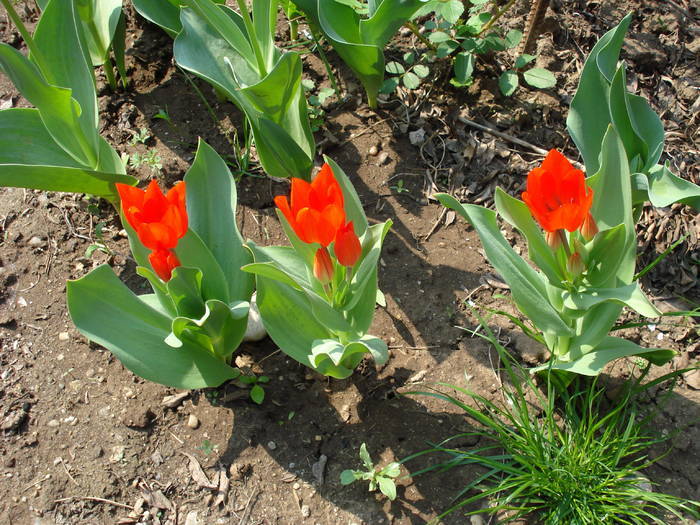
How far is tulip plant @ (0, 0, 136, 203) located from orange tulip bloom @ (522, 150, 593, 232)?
141cm

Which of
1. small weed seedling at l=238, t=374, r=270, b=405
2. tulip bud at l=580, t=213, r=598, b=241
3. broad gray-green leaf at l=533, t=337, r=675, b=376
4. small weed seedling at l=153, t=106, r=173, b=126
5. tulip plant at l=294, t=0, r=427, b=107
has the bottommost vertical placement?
small weed seedling at l=238, t=374, r=270, b=405

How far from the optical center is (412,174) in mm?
2750

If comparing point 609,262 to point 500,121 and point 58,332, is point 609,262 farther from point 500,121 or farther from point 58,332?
point 58,332

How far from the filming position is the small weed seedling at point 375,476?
6.21ft

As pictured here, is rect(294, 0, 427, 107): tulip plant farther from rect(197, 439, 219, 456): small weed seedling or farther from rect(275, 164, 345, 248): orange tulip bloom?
rect(197, 439, 219, 456): small weed seedling

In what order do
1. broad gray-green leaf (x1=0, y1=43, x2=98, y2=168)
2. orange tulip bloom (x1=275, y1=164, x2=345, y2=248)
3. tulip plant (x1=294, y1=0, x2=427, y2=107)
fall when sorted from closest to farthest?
orange tulip bloom (x1=275, y1=164, x2=345, y2=248)
broad gray-green leaf (x1=0, y1=43, x2=98, y2=168)
tulip plant (x1=294, y1=0, x2=427, y2=107)

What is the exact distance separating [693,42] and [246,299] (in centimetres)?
234

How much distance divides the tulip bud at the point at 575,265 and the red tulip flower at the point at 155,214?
1.05 m

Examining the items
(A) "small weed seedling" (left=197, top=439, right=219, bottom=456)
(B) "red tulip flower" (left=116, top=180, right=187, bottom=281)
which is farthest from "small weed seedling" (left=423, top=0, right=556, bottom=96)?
(A) "small weed seedling" (left=197, top=439, right=219, bottom=456)

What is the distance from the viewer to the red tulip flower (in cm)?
162

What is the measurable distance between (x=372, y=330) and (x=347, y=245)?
758 millimetres

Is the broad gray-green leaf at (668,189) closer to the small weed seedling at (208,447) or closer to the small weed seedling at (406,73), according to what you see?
the small weed seedling at (406,73)

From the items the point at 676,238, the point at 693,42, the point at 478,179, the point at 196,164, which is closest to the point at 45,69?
the point at 196,164

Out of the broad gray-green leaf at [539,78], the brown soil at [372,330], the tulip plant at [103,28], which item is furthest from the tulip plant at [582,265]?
the tulip plant at [103,28]
